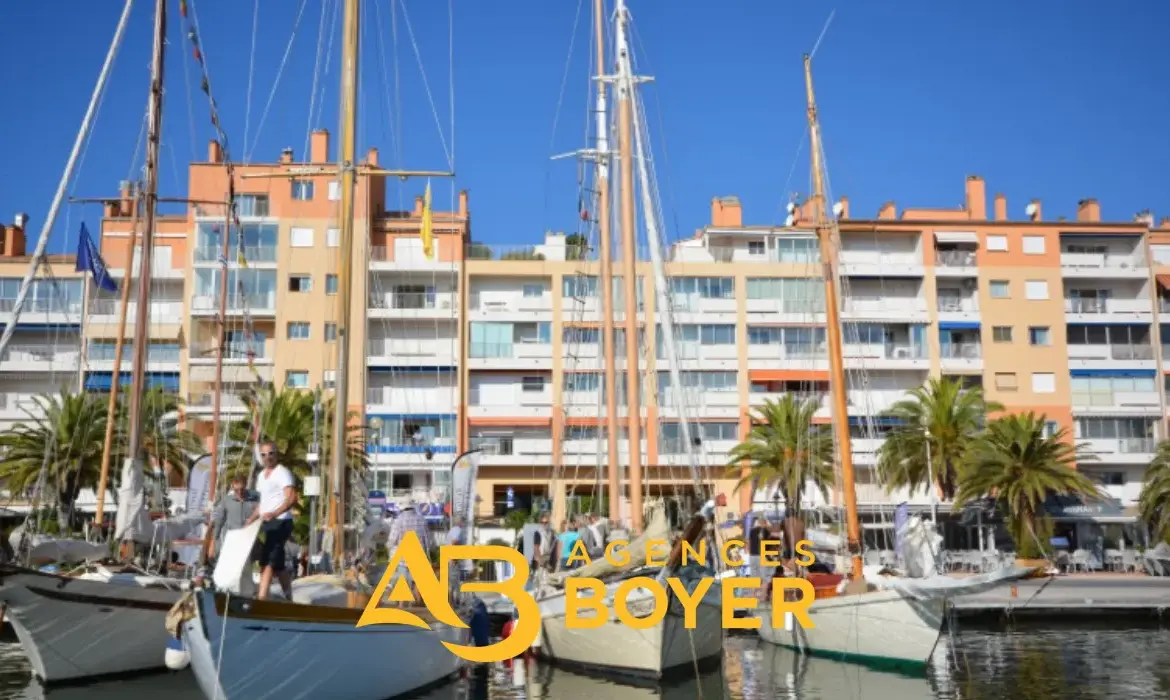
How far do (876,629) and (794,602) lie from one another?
2311 mm

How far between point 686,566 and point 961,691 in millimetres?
5092

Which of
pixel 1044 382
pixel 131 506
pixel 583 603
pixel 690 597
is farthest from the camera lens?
pixel 1044 382

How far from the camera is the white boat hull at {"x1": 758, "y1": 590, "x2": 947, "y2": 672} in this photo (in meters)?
22.5

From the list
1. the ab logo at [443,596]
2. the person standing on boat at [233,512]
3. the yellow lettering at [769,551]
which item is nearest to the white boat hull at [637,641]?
the ab logo at [443,596]

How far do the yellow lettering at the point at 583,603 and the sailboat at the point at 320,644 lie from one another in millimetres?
2355

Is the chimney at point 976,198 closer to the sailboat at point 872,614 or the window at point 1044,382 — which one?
the window at point 1044,382

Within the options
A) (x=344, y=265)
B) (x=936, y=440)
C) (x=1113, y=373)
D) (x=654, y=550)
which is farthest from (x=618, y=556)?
(x=1113, y=373)

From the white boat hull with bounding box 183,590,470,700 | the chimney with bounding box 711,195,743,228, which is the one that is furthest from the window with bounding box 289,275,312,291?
the white boat hull with bounding box 183,590,470,700

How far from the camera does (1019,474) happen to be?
160ft

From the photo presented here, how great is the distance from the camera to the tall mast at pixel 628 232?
28.8 metres

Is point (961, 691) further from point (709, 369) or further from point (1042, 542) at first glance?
point (709, 369)

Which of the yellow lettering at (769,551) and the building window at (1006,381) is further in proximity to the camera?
the building window at (1006,381)

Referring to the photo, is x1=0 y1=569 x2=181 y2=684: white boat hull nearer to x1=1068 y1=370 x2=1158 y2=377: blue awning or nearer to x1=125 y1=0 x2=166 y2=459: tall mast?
x1=125 y1=0 x2=166 y2=459: tall mast

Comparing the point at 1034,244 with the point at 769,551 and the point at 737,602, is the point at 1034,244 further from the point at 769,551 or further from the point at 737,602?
the point at 737,602
